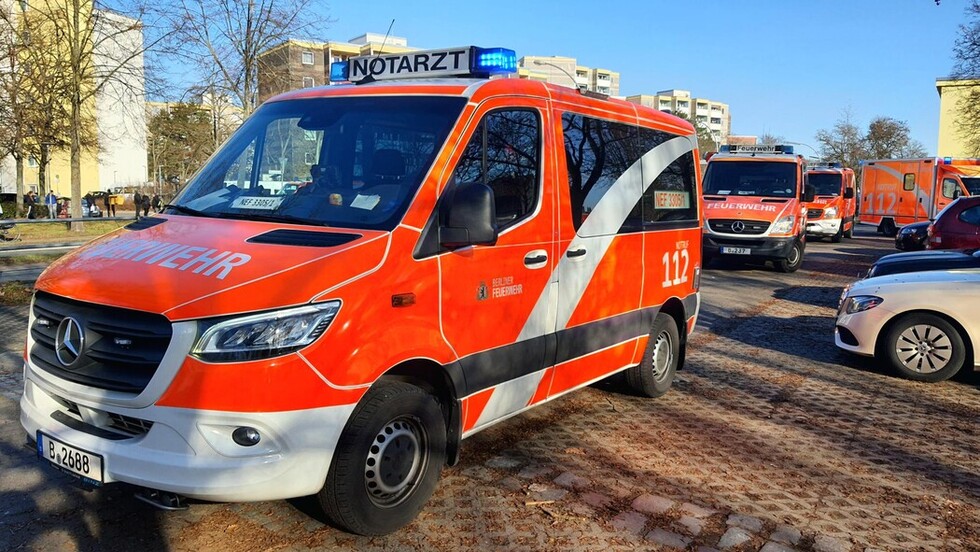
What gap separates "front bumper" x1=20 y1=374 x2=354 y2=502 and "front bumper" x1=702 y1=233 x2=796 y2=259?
14.3 metres

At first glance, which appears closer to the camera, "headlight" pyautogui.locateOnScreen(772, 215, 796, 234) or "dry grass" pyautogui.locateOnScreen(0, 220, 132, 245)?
"headlight" pyautogui.locateOnScreen(772, 215, 796, 234)

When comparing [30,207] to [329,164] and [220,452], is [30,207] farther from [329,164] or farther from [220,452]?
[220,452]

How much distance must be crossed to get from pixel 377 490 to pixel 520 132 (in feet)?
7.44

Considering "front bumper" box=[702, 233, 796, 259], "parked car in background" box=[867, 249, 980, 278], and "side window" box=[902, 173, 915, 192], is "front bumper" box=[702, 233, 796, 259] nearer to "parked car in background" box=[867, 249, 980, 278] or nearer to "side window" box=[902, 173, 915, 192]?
"parked car in background" box=[867, 249, 980, 278]

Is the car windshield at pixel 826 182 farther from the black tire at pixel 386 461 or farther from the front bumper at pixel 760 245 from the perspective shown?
the black tire at pixel 386 461

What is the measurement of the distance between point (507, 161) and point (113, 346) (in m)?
2.32

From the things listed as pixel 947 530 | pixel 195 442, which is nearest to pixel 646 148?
pixel 947 530

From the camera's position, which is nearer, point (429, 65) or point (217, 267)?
point (217, 267)

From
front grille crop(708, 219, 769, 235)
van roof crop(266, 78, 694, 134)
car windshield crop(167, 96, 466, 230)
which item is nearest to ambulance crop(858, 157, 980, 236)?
front grille crop(708, 219, 769, 235)

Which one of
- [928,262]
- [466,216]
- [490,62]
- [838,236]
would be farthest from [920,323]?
[838,236]

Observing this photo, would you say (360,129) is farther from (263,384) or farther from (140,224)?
(263,384)

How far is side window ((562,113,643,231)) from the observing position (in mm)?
5059

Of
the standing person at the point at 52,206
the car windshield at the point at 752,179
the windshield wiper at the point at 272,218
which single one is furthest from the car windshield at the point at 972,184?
the standing person at the point at 52,206

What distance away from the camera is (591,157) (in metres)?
5.31
